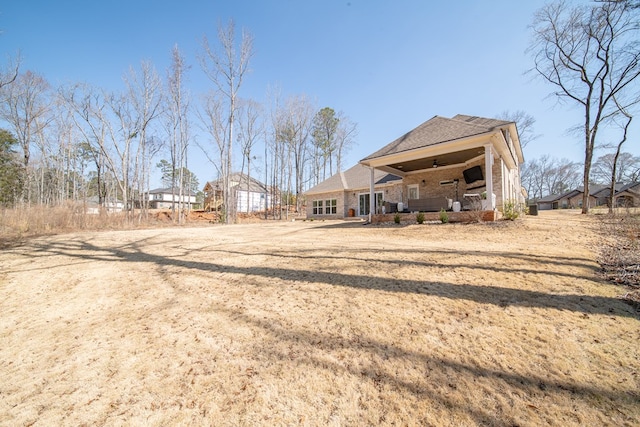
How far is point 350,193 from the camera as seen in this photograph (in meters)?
19.3

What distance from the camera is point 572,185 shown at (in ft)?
173

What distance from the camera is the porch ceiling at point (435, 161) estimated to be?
10.9 metres

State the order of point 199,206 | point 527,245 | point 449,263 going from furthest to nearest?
1. point 199,206
2. point 527,245
3. point 449,263

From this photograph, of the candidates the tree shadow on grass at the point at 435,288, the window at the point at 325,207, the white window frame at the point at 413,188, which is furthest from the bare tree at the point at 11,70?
the white window frame at the point at 413,188

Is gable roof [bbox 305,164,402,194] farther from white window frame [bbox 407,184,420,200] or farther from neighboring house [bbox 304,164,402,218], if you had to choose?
white window frame [bbox 407,184,420,200]

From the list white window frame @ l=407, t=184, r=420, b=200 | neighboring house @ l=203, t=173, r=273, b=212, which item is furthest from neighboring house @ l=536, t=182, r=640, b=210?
neighboring house @ l=203, t=173, r=273, b=212

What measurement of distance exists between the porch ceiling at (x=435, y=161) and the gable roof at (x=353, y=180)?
2833 millimetres

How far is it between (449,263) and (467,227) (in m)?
4.72

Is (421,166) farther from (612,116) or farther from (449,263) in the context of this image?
(612,116)

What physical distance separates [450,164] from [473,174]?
166 cm

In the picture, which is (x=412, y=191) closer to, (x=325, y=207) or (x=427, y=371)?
(x=325, y=207)

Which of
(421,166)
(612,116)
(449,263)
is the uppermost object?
(612,116)

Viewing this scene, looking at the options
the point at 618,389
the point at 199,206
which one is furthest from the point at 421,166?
the point at 199,206

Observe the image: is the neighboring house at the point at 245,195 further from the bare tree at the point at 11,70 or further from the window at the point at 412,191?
the window at the point at 412,191
